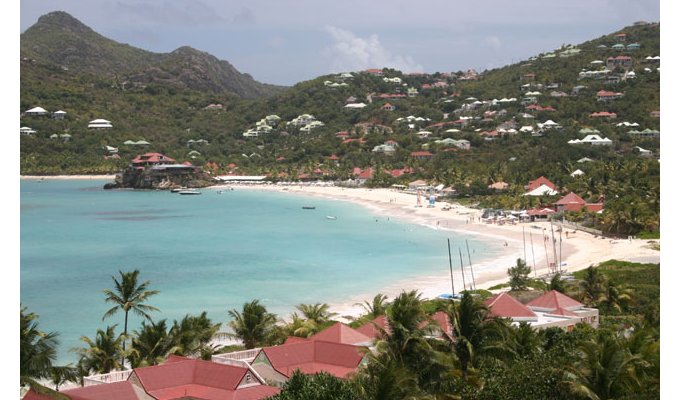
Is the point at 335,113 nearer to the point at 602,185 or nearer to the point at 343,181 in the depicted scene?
the point at 343,181

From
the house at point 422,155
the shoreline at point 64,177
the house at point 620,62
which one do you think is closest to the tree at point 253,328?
the house at point 422,155

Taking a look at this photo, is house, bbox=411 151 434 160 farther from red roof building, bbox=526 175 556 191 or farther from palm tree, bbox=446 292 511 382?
palm tree, bbox=446 292 511 382

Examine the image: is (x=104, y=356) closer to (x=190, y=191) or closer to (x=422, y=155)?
(x=422, y=155)

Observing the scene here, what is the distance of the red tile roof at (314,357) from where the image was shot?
59.0 ft

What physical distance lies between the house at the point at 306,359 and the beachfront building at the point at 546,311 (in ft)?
14.9

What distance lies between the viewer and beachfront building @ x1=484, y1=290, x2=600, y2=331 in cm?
2217

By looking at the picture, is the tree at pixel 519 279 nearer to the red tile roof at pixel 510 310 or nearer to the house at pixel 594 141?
the red tile roof at pixel 510 310

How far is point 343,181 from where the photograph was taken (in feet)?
358

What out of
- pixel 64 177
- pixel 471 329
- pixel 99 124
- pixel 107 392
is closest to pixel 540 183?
pixel 471 329

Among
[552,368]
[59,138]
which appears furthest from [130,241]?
[59,138]

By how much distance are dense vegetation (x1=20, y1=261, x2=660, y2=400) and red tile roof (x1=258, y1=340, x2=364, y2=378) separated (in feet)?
5.73

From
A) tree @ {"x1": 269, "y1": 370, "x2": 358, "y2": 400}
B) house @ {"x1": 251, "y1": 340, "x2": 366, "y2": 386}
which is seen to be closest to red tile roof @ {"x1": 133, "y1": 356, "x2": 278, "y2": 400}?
house @ {"x1": 251, "y1": 340, "x2": 366, "y2": 386}

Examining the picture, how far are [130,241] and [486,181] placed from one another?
118 feet

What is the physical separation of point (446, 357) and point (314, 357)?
12.8 feet
